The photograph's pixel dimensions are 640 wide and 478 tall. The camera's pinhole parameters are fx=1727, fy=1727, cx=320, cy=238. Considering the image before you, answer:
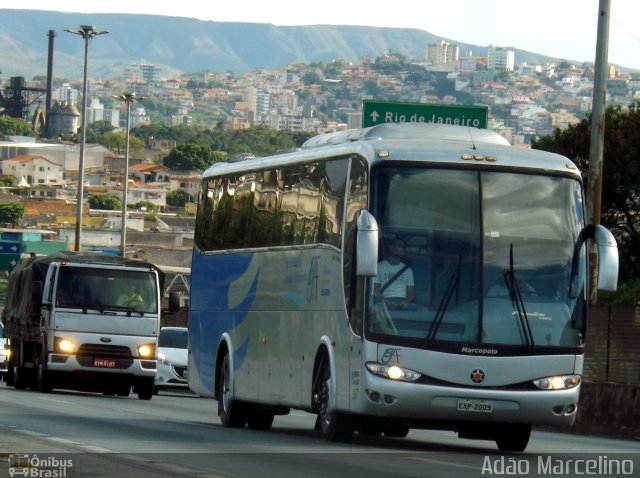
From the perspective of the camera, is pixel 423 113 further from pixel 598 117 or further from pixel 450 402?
pixel 450 402

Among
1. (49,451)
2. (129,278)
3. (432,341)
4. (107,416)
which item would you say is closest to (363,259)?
(432,341)

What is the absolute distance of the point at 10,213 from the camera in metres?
193

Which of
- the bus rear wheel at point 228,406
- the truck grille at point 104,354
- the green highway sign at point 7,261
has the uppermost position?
the bus rear wheel at point 228,406

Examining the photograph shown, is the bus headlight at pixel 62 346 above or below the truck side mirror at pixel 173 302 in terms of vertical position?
below

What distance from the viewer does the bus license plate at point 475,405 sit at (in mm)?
15586

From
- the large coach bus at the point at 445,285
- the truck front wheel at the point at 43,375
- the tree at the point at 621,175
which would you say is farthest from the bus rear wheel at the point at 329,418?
the tree at the point at 621,175

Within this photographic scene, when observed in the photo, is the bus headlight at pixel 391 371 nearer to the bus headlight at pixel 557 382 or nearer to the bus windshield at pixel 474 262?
the bus windshield at pixel 474 262

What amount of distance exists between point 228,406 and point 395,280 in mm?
5386

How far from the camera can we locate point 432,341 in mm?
15656

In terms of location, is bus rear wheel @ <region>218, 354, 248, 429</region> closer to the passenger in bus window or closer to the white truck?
the passenger in bus window

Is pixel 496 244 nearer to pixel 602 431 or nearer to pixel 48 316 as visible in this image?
Answer: pixel 602 431

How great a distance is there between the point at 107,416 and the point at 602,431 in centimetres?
662

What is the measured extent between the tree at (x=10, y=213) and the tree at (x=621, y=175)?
141925 millimetres

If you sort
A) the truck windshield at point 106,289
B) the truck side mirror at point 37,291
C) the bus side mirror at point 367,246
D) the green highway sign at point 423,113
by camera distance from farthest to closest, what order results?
1. the truck side mirror at point 37,291
2. the truck windshield at point 106,289
3. the green highway sign at point 423,113
4. the bus side mirror at point 367,246
